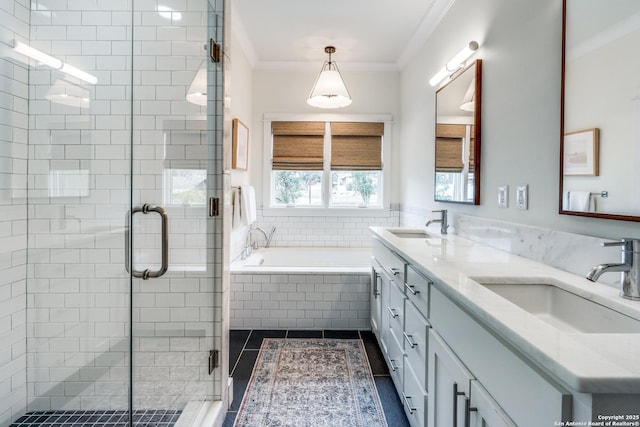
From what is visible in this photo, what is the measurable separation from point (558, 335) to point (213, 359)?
1649mm

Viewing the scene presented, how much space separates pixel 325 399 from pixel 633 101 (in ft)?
6.47

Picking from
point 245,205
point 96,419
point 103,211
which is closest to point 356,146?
point 245,205

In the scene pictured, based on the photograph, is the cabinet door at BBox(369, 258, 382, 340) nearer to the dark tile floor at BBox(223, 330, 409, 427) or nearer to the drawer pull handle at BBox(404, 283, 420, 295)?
the dark tile floor at BBox(223, 330, 409, 427)

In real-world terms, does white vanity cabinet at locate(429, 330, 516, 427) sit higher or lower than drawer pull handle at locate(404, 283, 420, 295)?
lower

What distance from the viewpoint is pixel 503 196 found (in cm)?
187

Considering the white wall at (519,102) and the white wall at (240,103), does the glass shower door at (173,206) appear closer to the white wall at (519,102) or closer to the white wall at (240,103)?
the white wall at (240,103)

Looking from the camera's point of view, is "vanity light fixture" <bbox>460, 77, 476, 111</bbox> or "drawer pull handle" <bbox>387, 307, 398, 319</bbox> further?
"vanity light fixture" <bbox>460, 77, 476, 111</bbox>

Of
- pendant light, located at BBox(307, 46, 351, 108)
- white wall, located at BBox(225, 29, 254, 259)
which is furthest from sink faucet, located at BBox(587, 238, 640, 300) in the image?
white wall, located at BBox(225, 29, 254, 259)

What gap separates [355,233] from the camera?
4.09 meters

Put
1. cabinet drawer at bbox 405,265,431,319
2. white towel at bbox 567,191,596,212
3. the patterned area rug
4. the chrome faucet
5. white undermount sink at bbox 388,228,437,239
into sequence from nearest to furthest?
white towel at bbox 567,191,596,212
cabinet drawer at bbox 405,265,431,319
the patterned area rug
white undermount sink at bbox 388,228,437,239
the chrome faucet

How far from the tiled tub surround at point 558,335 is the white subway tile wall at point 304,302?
155 centimetres

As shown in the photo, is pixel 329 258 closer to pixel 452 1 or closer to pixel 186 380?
pixel 186 380

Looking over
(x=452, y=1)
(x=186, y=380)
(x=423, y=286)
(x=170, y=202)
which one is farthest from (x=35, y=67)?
(x=452, y=1)

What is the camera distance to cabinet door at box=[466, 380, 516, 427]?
0.83 meters
